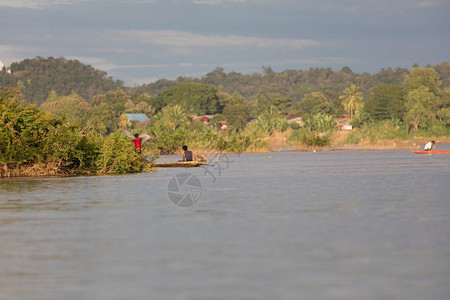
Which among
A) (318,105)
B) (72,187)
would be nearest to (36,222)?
(72,187)

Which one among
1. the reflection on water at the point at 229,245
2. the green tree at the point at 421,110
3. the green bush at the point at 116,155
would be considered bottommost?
the reflection on water at the point at 229,245

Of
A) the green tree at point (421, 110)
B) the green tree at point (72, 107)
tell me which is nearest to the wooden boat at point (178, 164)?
the green tree at point (421, 110)

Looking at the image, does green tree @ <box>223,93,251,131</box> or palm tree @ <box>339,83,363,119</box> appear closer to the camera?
green tree @ <box>223,93,251,131</box>

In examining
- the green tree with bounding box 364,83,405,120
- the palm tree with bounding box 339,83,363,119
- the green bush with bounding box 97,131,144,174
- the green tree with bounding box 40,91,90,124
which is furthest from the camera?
the palm tree with bounding box 339,83,363,119

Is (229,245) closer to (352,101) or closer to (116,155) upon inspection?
(116,155)

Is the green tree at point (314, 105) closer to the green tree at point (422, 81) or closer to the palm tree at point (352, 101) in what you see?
the palm tree at point (352, 101)

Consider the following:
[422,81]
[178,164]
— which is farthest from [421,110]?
[178,164]

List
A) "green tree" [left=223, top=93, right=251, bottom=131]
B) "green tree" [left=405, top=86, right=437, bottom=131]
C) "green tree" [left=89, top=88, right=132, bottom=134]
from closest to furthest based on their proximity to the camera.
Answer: "green tree" [left=405, top=86, right=437, bottom=131] → "green tree" [left=89, top=88, right=132, bottom=134] → "green tree" [left=223, top=93, right=251, bottom=131]

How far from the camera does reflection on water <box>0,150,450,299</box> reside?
935 centimetres

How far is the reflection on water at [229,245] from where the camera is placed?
30.7ft

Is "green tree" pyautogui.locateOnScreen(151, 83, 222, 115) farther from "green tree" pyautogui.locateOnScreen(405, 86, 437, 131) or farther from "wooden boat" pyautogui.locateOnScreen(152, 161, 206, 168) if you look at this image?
"wooden boat" pyautogui.locateOnScreen(152, 161, 206, 168)

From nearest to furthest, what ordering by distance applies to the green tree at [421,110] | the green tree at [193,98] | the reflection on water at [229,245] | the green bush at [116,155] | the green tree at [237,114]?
the reflection on water at [229,245] < the green bush at [116,155] < the green tree at [421,110] < the green tree at [237,114] < the green tree at [193,98]

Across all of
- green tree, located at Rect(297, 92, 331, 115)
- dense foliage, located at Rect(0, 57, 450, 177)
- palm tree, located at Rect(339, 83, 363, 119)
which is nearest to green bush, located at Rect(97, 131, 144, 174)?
dense foliage, located at Rect(0, 57, 450, 177)

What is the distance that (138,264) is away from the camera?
11.0 metres
